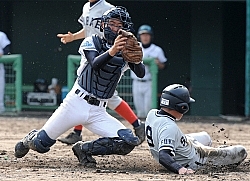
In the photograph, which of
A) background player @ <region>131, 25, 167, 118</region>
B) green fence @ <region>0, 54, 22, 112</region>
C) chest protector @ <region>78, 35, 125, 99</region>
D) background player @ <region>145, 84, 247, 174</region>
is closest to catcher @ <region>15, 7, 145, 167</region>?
chest protector @ <region>78, 35, 125, 99</region>

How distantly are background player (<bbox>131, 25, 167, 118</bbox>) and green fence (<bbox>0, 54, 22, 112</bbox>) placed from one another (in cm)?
189

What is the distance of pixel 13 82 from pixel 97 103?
606 cm

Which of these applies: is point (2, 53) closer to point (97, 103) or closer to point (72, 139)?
point (72, 139)

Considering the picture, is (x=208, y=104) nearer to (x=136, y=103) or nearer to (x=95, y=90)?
(x=136, y=103)

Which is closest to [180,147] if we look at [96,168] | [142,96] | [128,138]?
[128,138]

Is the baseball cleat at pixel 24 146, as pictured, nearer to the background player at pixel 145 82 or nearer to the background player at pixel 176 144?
the background player at pixel 176 144

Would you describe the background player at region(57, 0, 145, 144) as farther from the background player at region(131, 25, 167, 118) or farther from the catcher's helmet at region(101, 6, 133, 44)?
the background player at region(131, 25, 167, 118)

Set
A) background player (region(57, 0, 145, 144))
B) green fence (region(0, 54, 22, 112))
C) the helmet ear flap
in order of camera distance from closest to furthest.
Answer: the helmet ear flap, background player (region(57, 0, 145, 144)), green fence (region(0, 54, 22, 112))

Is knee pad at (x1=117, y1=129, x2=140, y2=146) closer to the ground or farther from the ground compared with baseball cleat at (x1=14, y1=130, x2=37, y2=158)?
farther from the ground

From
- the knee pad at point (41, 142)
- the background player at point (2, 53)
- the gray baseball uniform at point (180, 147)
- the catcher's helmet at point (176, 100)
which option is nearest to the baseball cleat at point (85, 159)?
the knee pad at point (41, 142)

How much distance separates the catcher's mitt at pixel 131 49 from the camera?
201 inches

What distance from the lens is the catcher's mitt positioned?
5.09 meters

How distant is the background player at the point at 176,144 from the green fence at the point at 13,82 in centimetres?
607

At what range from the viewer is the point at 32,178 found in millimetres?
4820
